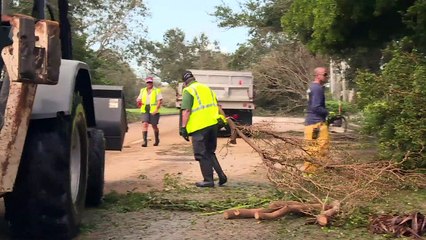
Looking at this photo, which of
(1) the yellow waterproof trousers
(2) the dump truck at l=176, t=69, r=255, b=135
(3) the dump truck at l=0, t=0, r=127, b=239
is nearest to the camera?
(3) the dump truck at l=0, t=0, r=127, b=239

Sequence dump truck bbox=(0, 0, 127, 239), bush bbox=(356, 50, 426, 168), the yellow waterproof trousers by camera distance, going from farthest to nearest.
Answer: bush bbox=(356, 50, 426, 168) → the yellow waterproof trousers → dump truck bbox=(0, 0, 127, 239)

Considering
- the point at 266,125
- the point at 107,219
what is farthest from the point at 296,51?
the point at 107,219

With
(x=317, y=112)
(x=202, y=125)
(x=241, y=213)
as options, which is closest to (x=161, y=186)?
(x=202, y=125)

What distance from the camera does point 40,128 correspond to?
201 inches

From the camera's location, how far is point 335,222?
630cm

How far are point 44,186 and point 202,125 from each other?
4.06 m

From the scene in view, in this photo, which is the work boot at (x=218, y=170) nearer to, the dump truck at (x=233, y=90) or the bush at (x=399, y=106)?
the bush at (x=399, y=106)

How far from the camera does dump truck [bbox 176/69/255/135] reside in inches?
876

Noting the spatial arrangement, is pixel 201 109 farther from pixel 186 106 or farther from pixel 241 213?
pixel 241 213

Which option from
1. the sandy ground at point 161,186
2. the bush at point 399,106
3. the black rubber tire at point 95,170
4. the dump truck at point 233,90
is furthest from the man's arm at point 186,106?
the dump truck at point 233,90

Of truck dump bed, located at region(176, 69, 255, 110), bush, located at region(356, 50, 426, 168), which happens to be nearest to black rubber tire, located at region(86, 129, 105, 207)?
bush, located at region(356, 50, 426, 168)

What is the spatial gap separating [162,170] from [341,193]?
4.88 m

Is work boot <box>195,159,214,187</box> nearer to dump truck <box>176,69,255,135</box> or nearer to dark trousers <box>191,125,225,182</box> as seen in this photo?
dark trousers <box>191,125,225,182</box>

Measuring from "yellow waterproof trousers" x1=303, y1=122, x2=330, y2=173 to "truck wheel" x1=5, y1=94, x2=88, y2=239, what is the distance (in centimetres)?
337
